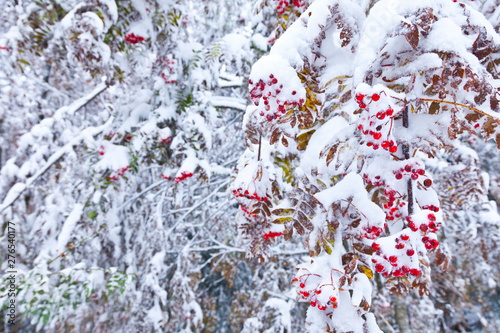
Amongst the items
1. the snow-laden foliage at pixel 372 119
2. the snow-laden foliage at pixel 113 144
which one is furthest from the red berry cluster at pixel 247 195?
A: the snow-laden foliage at pixel 113 144

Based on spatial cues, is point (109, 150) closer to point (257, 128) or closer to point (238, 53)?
point (238, 53)

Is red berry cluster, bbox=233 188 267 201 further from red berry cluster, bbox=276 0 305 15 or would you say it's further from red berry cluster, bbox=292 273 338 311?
red berry cluster, bbox=276 0 305 15

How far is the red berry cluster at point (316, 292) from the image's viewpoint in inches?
35.3

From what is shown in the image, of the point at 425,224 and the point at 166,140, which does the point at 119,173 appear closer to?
the point at 166,140

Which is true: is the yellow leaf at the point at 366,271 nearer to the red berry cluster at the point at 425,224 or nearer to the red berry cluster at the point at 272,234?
the red berry cluster at the point at 425,224

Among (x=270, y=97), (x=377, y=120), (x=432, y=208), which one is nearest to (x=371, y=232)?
(x=432, y=208)

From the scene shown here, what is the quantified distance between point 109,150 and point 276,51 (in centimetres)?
234

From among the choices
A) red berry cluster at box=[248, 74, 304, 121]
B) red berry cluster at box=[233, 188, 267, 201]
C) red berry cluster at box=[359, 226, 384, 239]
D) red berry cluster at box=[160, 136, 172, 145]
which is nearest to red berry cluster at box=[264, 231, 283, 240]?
red berry cluster at box=[233, 188, 267, 201]

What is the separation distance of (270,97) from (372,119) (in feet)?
1.17

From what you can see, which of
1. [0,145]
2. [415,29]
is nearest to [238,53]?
[415,29]

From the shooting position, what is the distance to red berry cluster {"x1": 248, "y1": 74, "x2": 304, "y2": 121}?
37.8 inches

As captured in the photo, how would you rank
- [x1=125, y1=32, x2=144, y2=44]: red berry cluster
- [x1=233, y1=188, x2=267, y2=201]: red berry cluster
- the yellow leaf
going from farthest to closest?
[x1=125, y1=32, x2=144, y2=44]: red berry cluster < [x1=233, y1=188, x2=267, y2=201]: red berry cluster < the yellow leaf

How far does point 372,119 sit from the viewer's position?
2.56 ft

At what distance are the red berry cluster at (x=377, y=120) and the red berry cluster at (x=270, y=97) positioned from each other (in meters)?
0.23
